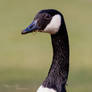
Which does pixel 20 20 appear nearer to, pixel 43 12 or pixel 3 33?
pixel 3 33

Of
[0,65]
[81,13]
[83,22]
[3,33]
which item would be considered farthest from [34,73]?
[81,13]

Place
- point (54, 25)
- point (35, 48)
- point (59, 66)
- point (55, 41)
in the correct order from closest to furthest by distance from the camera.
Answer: point (54, 25) → point (55, 41) → point (59, 66) → point (35, 48)

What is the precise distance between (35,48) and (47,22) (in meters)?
7.61

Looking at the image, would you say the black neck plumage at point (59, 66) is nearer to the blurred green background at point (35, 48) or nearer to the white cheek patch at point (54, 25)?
the white cheek patch at point (54, 25)

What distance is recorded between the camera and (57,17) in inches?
273

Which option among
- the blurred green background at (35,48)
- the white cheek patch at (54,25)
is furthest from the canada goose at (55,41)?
the blurred green background at (35,48)

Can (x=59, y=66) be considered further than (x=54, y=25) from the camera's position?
Yes

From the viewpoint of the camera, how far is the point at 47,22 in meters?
6.99

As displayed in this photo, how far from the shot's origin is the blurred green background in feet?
37.7

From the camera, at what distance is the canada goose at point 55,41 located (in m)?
6.95

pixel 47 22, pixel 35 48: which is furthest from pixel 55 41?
pixel 35 48

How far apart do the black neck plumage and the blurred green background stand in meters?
2.14

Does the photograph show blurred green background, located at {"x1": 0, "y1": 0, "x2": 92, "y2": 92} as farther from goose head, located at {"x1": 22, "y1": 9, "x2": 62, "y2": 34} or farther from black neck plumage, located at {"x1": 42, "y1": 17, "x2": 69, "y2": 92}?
goose head, located at {"x1": 22, "y1": 9, "x2": 62, "y2": 34}

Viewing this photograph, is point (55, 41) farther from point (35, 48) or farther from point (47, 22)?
point (35, 48)
